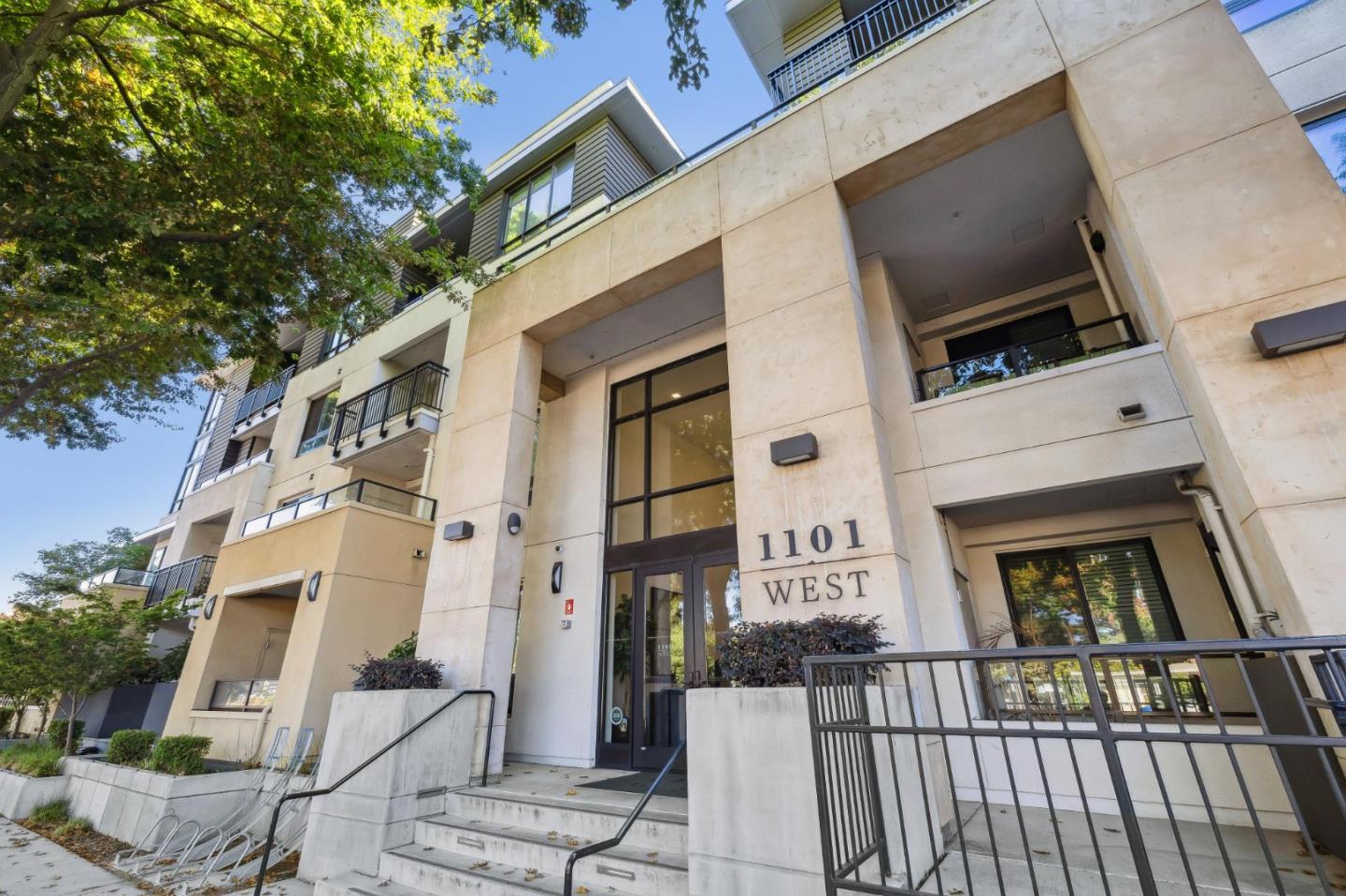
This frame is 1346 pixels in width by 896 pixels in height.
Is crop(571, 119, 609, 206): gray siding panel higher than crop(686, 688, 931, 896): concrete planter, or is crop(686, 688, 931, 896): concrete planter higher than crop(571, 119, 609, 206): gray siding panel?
crop(571, 119, 609, 206): gray siding panel

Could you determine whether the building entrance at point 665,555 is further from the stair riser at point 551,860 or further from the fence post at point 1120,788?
the fence post at point 1120,788

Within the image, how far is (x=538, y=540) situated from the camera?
28.0 feet

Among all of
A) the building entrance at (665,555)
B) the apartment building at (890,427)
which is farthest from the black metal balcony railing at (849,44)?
the building entrance at (665,555)

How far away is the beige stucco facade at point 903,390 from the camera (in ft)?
12.8

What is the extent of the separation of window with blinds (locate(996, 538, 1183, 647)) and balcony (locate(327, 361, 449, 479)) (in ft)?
31.7

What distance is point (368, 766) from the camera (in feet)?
16.4

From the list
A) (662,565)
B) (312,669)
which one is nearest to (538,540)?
(662,565)

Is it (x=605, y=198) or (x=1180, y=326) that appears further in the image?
(x=605, y=198)

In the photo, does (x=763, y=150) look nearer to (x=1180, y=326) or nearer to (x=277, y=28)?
(x=1180, y=326)

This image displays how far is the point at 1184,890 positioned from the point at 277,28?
1193 centimetres

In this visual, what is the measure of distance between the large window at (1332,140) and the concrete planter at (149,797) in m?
13.4

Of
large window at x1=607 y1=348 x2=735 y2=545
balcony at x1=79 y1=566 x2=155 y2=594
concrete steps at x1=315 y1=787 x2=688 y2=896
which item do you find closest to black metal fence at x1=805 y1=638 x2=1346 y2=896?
concrete steps at x1=315 y1=787 x2=688 y2=896

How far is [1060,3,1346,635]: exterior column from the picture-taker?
343 cm

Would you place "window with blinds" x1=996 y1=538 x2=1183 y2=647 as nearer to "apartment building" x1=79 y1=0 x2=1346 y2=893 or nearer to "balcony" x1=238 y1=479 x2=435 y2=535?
"apartment building" x1=79 y1=0 x2=1346 y2=893
